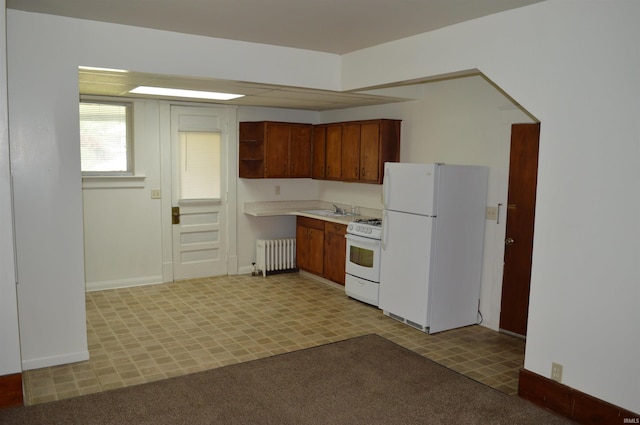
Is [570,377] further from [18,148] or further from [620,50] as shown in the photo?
[18,148]

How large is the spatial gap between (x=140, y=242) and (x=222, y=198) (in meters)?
1.28

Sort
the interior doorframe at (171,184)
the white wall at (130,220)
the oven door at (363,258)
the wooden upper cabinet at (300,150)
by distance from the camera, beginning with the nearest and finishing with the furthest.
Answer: the oven door at (363,258), the white wall at (130,220), the interior doorframe at (171,184), the wooden upper cabinet at (300,150)

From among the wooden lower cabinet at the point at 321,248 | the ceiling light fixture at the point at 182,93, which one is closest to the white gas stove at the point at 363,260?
the wooden lower cabinet at the point at 321,248

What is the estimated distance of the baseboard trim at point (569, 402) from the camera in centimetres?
302

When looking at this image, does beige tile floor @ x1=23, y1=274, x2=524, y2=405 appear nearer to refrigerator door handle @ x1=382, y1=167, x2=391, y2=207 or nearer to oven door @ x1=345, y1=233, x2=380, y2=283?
oven door @ x1=345, y1=233, x2=380, y2=283

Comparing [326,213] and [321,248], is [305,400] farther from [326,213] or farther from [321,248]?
[326,213]

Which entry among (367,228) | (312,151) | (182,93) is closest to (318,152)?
(312,151)

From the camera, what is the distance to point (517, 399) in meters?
3.56

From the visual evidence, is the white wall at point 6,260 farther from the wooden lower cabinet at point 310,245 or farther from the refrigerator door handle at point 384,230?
the wooden lower cabinet at point 310,245

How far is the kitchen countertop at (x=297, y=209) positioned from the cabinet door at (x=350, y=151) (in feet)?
1.79

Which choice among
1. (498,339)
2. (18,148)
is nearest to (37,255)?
(18,148)

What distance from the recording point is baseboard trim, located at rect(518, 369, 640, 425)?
119 inches

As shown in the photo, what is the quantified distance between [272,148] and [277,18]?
11.0ft

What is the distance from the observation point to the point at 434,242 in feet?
15.8
